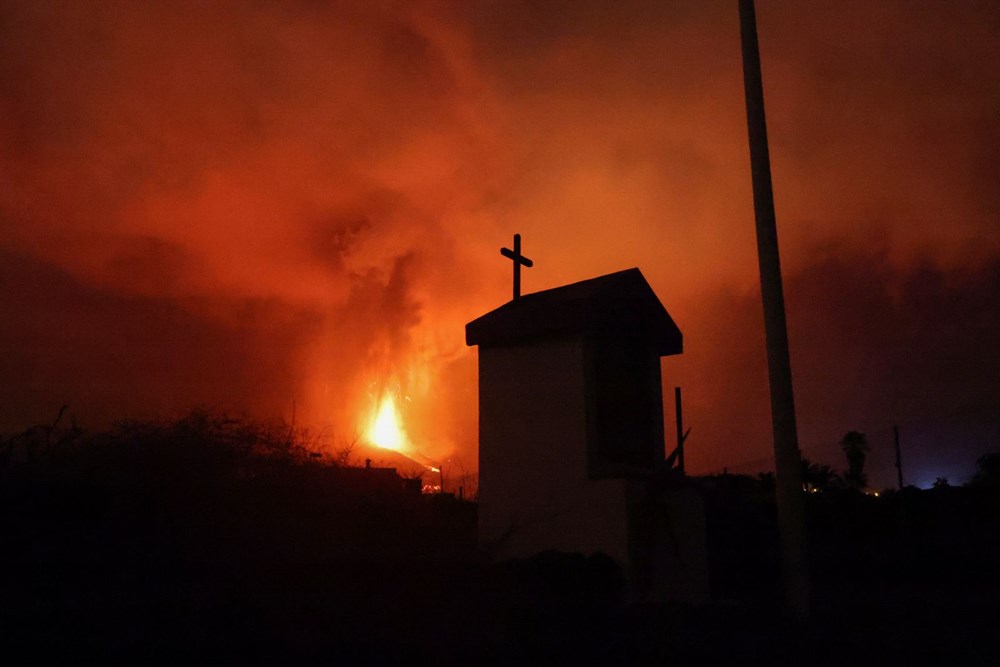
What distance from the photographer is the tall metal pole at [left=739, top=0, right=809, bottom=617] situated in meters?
9.41

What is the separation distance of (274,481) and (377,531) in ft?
4.58

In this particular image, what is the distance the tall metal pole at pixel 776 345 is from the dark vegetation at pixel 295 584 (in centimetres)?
76

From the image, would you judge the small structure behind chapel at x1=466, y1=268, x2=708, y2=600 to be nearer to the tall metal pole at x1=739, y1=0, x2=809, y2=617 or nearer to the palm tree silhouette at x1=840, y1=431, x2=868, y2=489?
the tall metal pole at x1=739, y1=0, x2=809, y2=617

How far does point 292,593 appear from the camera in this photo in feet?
23.7

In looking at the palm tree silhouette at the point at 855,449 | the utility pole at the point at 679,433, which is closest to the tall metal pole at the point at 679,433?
the utility pole at the point at 679,433

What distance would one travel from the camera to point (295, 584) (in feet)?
24.6

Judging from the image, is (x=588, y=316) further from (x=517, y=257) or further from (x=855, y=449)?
(x=855, y=449)

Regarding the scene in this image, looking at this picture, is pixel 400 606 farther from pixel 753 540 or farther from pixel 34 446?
pixel 753 540

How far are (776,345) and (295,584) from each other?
6.25 metres


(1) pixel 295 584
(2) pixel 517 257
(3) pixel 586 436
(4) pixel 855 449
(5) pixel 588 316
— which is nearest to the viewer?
(1) pixel 295 584

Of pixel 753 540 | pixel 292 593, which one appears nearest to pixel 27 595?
pixel 292 593

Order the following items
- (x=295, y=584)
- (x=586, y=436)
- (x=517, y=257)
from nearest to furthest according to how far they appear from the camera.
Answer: (x=295, y=584)
(x=586, y=436)
(x=517, y=257)

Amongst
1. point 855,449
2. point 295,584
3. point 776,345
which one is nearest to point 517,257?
point 776,345

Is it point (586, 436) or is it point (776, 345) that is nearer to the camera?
point (776, 345)
